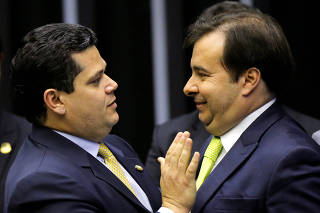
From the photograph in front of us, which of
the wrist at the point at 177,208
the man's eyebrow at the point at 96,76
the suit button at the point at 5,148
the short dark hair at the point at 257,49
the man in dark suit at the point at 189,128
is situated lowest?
the suit button at the point at 5,148

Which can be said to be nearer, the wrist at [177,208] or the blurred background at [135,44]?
the wrist at [177,208]

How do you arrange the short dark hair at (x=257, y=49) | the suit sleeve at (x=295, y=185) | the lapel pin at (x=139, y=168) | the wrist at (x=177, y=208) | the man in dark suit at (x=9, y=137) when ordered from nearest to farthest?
the suit sleeve at (x=295, y=185)
the wrist at (x=177, y=208)
the short dark hair at (x=257, y=49)
the lapel pin at (x=139, y=168)
the man in dark suit at (x=9, y=137)

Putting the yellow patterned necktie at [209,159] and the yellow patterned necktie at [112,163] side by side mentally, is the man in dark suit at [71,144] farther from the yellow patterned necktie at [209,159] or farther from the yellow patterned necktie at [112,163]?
the yellow patterned necktie at [209,159]

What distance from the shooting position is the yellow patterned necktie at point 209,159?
6.95 ft

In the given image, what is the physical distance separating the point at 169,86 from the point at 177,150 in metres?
1.82

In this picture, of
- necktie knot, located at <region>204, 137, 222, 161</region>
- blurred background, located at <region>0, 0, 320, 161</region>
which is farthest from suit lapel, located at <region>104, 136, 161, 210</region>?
blurred background, located at <region>0, 0, 320, 161</region>

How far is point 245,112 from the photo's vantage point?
2084mm

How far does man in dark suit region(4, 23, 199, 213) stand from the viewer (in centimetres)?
183

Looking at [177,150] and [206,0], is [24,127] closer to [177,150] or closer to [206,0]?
[177,150]

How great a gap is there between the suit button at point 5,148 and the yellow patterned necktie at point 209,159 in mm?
1158

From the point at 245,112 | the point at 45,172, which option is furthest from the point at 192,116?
the point at 45,172

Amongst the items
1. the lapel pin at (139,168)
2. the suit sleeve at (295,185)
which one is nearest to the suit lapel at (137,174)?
the lapel pin at (139,168)

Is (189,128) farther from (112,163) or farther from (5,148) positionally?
(5,148)

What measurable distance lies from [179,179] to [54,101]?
0.57 m
